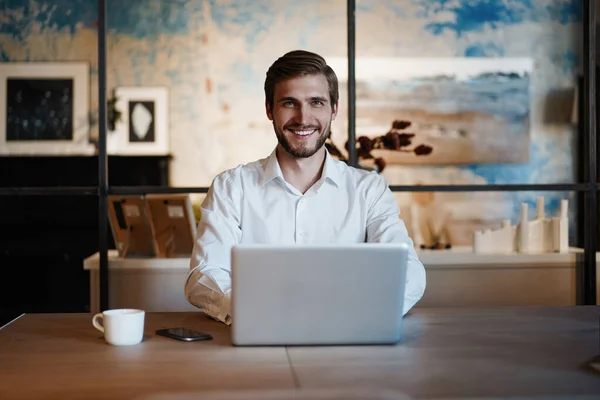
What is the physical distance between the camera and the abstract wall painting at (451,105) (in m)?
3.33

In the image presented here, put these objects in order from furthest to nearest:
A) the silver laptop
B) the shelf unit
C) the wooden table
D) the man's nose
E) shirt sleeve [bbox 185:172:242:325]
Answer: the shelf unit < the man's nose < shirt sleeve [bbox 185:172:242:325] < the silver laptop < the wooden table

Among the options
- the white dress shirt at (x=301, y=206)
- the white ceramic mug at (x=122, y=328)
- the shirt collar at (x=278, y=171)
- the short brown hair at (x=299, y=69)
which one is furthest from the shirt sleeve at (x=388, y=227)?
the white ceramic mug at (x=122, y=328)

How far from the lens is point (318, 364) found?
149cm

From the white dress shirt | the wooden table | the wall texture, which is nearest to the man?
the white dress shirt

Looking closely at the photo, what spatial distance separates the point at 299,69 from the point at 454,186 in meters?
1.03

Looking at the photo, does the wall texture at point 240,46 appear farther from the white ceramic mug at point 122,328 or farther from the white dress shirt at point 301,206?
the white ceramic mug at point 122,328

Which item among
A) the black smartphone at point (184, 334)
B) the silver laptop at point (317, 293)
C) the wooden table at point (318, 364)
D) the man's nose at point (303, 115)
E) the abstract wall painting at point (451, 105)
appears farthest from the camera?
the abstract wall painting at point (451, 105)

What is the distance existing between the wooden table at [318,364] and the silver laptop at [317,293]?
4cm

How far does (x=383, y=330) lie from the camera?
5.40ft

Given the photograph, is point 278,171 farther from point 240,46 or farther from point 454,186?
point 454,186

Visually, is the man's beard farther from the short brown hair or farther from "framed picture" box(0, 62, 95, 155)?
"framed picture" box(0, 62, 95, 155)

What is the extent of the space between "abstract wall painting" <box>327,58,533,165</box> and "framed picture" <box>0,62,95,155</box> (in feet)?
3.93

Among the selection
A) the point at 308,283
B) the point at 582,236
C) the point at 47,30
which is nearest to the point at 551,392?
the point at 308,283

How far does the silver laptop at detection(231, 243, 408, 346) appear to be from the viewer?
159 centimetres
